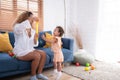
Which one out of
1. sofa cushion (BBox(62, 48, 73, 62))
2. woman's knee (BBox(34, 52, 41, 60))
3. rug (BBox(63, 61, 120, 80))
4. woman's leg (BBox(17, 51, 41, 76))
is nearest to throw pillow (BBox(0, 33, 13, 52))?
woman's leg (BBox(17, 51, 41, 76))

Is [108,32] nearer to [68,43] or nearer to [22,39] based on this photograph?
[68,43]

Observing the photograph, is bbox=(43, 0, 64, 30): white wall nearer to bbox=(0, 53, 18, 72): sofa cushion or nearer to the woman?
the woman

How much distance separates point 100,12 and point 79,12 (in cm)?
64

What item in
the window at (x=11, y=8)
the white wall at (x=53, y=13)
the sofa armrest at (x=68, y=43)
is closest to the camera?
the window at (x=11, y=8)

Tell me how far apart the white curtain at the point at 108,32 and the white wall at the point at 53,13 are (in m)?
1.05

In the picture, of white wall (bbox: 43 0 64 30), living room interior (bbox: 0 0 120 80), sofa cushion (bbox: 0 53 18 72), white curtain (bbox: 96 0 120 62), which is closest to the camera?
sofa cushion (bbox: 0 53 18 72)

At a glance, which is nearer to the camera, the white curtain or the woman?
the woman

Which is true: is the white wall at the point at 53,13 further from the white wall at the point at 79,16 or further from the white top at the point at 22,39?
the white top at the point at 22,39

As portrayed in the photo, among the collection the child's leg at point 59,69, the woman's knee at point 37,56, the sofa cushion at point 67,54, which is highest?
the woman's knee at point 37,56

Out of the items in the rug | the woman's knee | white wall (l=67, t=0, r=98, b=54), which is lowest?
the rug

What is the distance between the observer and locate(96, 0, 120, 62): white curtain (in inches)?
145

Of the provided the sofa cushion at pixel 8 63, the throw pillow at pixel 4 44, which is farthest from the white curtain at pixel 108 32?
the sofa cushion at pixel 8 63

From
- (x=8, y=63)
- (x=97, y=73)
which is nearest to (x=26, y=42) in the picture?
(x=8, y=63)

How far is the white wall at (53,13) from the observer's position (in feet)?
12.6
